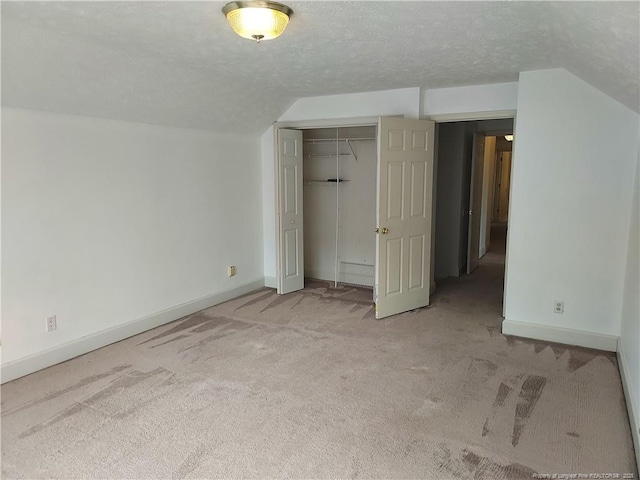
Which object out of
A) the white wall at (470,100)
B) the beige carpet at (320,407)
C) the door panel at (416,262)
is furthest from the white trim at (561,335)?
the white wall at (470,100)

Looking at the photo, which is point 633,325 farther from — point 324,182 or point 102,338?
point 102,338

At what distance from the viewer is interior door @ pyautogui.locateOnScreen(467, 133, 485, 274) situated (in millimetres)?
6491

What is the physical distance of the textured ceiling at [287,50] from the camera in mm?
2326

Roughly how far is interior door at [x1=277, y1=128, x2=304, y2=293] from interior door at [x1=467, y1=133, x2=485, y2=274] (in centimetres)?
264

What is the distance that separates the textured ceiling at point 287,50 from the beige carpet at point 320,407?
79.1 inches

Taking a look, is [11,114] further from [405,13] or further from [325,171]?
[325,171]

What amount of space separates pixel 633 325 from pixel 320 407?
220cm

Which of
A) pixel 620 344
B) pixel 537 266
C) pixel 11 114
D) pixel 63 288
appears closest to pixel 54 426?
pixel 63 288

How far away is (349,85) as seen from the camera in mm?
4402

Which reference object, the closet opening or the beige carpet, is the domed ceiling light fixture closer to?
the closet opening

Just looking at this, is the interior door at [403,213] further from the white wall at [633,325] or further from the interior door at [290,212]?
the white wall at [633,325]

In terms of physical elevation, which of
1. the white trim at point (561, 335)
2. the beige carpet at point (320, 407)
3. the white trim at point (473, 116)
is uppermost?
the white trim at point (473, 116)

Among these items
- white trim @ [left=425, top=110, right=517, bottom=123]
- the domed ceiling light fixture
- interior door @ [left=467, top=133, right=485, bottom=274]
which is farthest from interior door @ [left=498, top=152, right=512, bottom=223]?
the domed ceiling light fixture

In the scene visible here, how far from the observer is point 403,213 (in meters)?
4.54
